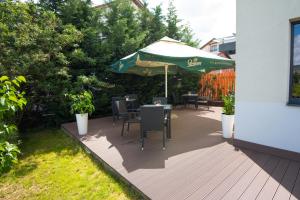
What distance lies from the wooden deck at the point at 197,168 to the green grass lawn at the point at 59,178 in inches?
9.2

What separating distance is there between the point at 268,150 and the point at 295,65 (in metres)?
1.70

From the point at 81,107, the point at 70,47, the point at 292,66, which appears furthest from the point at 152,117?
the point at 70,47

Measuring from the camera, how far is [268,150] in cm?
362

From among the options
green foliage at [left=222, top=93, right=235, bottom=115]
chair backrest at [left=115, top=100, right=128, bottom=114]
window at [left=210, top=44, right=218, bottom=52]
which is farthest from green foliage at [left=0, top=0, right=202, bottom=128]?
window at [left=210, top=44, right=218, bottom=52]

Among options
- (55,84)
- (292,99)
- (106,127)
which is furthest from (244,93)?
(55,84)

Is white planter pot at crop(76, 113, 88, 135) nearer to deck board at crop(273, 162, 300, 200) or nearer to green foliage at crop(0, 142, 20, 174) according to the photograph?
green foliage at crop(0, 142, 20, 174)

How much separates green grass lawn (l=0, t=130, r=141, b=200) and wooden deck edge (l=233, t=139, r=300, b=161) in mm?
2664

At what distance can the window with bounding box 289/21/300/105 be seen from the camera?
332 centimetres

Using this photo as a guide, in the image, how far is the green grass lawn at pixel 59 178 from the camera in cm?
273

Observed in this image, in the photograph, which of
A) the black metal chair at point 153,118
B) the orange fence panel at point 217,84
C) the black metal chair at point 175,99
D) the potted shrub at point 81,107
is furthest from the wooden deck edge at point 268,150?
the orange fence panel at point 217,84

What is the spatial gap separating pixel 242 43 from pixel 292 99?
1.47m

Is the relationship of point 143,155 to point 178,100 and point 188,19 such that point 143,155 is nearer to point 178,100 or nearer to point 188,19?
point 178,100

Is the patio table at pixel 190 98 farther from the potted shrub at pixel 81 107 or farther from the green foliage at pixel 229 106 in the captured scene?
the potted shrub at pixel 81 107

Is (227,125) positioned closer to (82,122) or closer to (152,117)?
(152,117)
